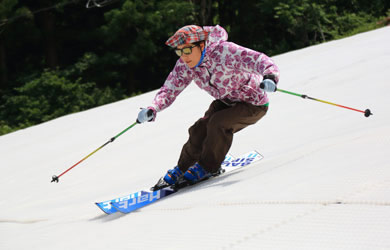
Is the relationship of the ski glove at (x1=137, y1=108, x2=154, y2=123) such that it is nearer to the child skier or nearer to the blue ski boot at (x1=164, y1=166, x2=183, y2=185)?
the child skier

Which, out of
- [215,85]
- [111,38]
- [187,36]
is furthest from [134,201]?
[111,38]

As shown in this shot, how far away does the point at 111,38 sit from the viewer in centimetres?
1542

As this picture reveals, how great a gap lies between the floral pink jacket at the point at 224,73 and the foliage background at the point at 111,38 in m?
11.0

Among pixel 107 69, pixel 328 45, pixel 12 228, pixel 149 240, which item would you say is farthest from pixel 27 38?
pixel 149 240

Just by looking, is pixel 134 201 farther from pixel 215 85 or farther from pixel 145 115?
pixel 215 85

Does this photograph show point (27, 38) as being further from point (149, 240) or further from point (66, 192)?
point (149, 240)

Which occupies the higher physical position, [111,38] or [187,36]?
[187,36]

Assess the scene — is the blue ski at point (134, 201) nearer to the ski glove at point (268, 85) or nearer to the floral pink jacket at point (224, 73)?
the floral pink jacket at point (224, 73)

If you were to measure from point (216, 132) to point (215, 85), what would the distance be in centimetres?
27

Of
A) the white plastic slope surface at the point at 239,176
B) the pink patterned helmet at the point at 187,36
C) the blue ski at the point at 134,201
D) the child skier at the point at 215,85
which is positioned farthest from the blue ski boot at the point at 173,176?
the pink patterned helmet at the point at 187,36

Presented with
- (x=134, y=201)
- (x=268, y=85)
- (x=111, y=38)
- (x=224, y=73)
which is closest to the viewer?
(x=268, y=85)

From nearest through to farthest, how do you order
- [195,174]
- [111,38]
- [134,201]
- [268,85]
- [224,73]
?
[268,85] < [134,201] < [224,73] < [195,174] < [111,38]

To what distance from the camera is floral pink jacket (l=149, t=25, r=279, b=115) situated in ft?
9.38

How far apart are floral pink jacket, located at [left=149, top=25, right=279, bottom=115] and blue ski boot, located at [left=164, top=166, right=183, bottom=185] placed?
0.40m
